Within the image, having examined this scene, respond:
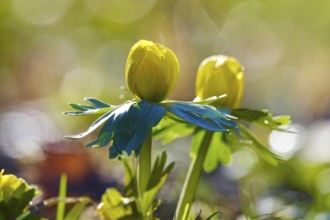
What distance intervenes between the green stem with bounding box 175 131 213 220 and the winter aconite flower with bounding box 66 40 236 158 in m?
0.12

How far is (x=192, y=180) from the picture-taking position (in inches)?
44.0

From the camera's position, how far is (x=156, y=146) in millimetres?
3389

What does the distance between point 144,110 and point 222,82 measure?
0.73 ft

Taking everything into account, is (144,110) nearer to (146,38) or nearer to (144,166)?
(144,166)

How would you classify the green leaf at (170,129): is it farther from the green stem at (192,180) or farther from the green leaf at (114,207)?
the green leaf at (114,207)

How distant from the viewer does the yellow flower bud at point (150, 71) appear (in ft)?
3.36

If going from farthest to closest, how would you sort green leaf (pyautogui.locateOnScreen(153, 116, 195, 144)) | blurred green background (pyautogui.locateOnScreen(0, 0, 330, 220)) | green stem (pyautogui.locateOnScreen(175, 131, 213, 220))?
blurred green background (pyautogui.locateOnScreen(0, 0, 330, 220)) → green leaf (pyautogui.locateOnScreen(153, 116, 195, 144)) → green stem (pyautogui.locateOnScreen(175, 131, 213, 220))

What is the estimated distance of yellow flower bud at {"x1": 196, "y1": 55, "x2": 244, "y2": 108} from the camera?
117 cm

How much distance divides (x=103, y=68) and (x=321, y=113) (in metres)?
1.61

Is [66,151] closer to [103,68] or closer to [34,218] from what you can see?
[34,218]

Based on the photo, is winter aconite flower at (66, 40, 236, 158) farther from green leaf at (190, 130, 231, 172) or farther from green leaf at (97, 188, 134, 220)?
green leaf at (190, 130, 231, 172)

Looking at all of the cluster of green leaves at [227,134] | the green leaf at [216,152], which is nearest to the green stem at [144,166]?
the cluster of green leaves at [227,134]

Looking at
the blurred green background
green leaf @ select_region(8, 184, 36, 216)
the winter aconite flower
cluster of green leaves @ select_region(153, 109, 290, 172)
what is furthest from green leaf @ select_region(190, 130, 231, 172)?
the blurred green background

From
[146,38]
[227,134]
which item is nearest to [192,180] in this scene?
[227,134]
